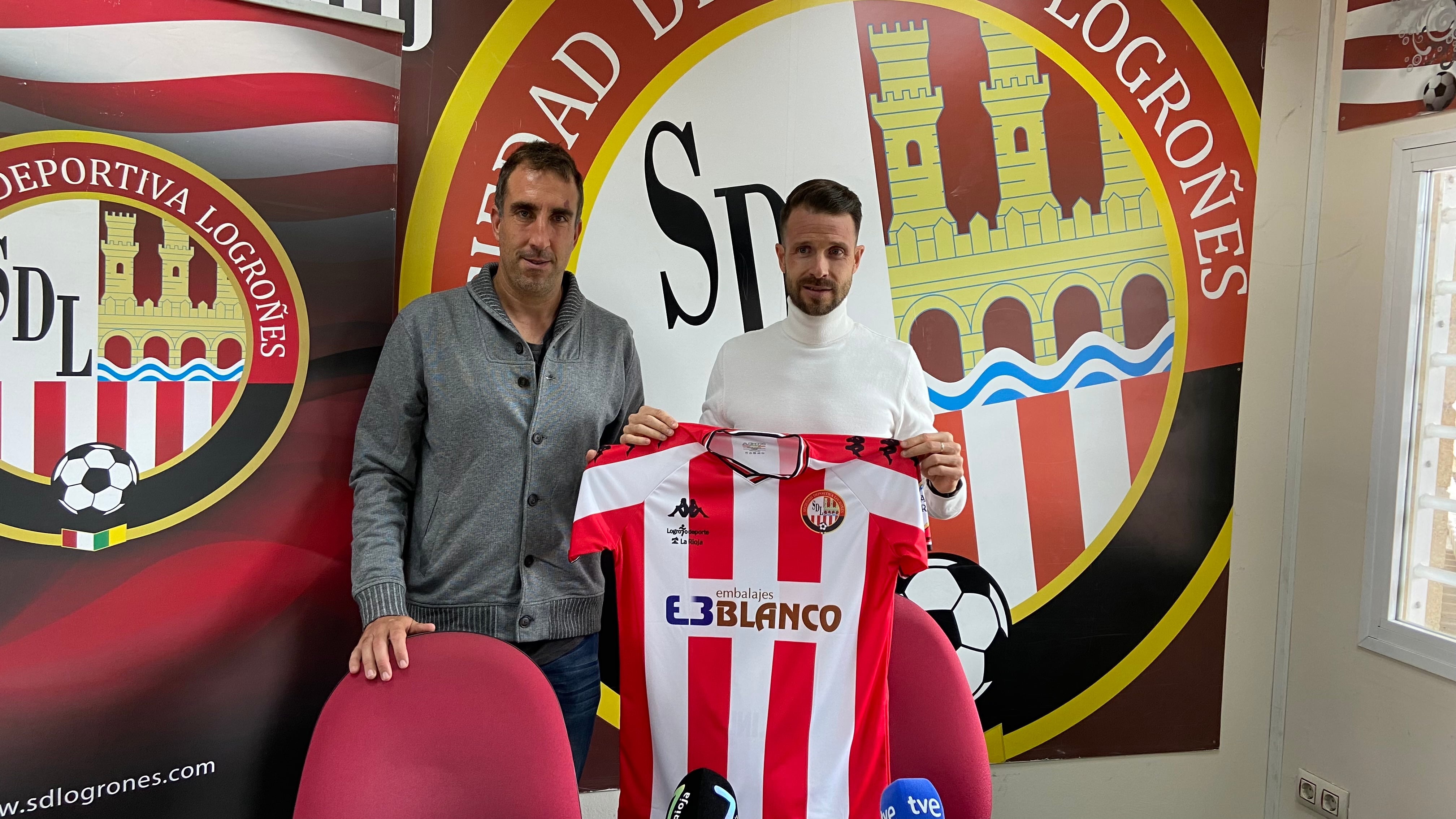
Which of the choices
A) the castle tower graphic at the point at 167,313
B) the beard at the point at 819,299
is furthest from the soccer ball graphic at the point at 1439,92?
the castle tower graphic at the point at 167,313

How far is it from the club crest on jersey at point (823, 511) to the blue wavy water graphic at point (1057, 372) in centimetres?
95

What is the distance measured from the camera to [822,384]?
6.01 feet

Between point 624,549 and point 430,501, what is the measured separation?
0.41 m

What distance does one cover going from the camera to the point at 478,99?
2.16m

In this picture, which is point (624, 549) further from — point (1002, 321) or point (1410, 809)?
point (1410, 809)

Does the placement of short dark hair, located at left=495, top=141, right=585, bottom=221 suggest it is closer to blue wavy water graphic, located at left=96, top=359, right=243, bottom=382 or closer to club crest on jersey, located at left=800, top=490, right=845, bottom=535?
blue wavy water graphic, located at left=96, top=359, right=243, bottom=382

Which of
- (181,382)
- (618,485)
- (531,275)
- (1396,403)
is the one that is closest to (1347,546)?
(1396,403)

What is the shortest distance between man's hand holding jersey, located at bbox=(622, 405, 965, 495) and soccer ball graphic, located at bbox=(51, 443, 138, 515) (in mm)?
1040

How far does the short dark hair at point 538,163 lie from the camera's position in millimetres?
1688

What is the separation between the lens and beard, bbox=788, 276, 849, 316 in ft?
5.81

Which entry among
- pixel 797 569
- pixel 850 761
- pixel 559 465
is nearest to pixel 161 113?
pixel 559 465

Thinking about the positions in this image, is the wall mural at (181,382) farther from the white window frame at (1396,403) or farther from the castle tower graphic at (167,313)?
the white window frame at (1396,403)

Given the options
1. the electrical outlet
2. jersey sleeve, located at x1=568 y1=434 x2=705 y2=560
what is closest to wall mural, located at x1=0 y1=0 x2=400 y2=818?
jersey sleeve, located at x1=568 y1=434 x2=705 y2=560

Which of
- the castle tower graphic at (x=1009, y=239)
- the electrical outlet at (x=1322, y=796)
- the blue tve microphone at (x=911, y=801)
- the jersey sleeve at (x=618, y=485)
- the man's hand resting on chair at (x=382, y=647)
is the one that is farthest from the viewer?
the electrical outlet at (x=1322, y=796)
